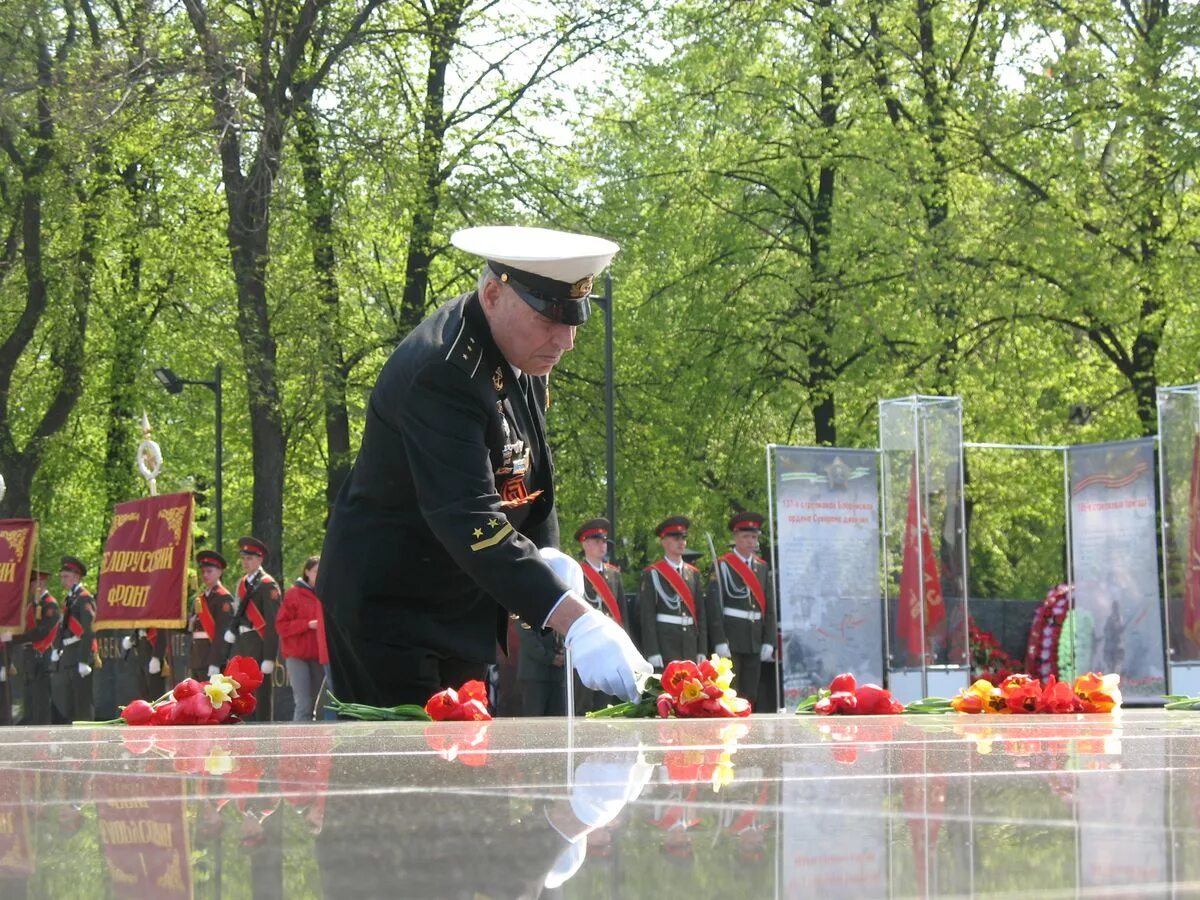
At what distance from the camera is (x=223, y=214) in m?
22.7

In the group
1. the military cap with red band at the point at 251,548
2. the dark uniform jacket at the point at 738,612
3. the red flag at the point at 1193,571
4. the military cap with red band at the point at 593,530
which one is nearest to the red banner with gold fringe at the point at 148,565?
the military cap with red band at the point at 251,548

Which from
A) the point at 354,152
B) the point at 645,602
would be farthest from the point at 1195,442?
the point at 354,152

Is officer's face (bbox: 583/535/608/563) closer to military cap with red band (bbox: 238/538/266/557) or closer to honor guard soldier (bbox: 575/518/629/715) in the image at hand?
honor guard soldier (bbox: 575/518/629/715)

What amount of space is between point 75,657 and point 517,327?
59.5 ft

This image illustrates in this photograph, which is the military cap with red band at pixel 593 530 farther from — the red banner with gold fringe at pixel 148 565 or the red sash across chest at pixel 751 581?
the red banner with gold fringe at pixel 148 565

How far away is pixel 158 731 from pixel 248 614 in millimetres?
12983

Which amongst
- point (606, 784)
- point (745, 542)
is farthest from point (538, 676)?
point (606, 784)

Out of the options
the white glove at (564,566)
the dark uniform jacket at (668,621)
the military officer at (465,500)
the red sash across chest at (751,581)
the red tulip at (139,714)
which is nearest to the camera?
the military officer at (465,500)

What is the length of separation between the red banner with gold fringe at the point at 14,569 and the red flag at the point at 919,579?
9588 millimetres

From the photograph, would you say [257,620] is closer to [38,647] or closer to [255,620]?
[255,620]

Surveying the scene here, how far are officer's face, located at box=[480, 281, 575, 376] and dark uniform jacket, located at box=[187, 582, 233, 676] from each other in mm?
13688

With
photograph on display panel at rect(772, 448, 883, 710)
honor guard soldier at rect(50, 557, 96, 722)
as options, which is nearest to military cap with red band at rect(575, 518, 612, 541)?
photograph on display panel at rect(772, 448, 883, 710)

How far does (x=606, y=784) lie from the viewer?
2297 mm

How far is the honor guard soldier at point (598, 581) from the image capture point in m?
15.4
